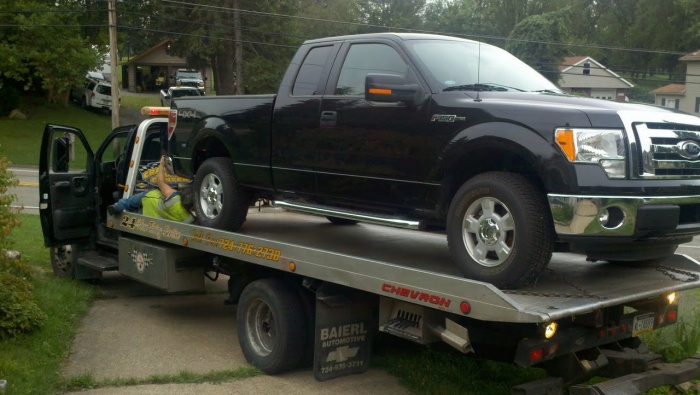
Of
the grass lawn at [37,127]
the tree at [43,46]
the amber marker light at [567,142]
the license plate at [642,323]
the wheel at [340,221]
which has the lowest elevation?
the grass lawn at [37,127]

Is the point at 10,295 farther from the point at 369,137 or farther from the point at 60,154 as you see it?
the point at 369,137

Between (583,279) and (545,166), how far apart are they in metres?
1.26

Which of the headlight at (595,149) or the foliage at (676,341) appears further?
the foliage at (676,341)

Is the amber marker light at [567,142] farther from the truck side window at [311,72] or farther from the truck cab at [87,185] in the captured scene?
the truck cab at [87,185]

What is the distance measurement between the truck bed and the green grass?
1.25 meters

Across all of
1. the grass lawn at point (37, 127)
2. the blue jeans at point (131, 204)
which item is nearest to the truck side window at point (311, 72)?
the blue jeans at point (131, 204)

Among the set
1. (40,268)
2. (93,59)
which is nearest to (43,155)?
(40,268)

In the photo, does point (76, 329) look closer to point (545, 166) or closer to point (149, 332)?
point (149, 332)

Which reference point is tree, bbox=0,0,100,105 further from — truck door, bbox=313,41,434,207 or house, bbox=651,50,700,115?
house, bbox=651,50,700,115

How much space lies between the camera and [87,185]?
1000 centimetres

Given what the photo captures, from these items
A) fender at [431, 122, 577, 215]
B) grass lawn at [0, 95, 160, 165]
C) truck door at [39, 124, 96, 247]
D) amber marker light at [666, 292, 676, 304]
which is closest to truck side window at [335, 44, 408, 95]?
fender at [431, 122, 577, 215]

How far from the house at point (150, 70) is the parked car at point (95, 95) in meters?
16.5

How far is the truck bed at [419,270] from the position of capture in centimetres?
482

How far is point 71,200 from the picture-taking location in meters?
9.88
